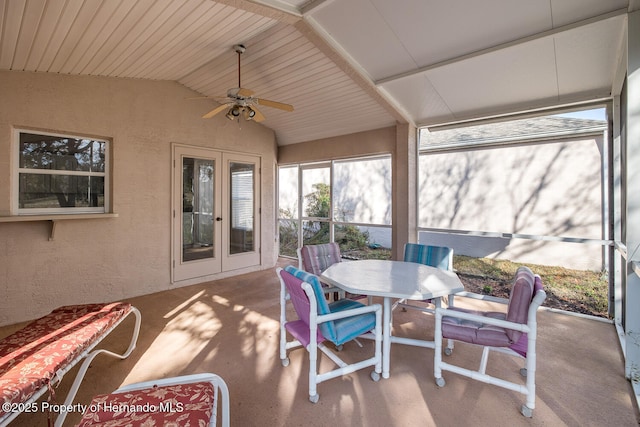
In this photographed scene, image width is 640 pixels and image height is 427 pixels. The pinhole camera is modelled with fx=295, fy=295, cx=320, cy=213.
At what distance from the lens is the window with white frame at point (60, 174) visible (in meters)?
3.33

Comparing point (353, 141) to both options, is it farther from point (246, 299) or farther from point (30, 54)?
point (30, 54)

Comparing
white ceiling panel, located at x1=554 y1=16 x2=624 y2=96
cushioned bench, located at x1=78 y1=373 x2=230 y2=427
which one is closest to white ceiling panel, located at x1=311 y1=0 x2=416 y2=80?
white ceiling panel, located at x1=554 y1=16 x2=624 y2=96

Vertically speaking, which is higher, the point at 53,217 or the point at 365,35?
the point at 365,35

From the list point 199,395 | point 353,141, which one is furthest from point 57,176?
point 353,141

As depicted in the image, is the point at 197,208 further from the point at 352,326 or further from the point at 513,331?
the point at 513,331

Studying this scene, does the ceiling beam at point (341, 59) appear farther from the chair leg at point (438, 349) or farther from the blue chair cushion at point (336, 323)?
the chair leg at point (438, 349)

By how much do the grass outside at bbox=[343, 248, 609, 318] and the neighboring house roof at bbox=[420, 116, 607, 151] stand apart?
73.6 inches

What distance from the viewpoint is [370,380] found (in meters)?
2.17

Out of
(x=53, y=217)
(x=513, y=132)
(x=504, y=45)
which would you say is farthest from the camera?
(x=513, y=132)

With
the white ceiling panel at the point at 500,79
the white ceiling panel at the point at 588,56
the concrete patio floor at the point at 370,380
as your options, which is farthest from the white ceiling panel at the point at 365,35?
the concrete patio floor at the point at 370,380

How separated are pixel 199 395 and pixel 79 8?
2.87m

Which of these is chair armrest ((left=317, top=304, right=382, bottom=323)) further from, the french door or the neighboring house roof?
the french door

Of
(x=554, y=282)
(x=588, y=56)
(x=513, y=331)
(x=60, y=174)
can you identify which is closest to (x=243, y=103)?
(x=60, y=174)

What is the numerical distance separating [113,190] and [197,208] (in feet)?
3.85
